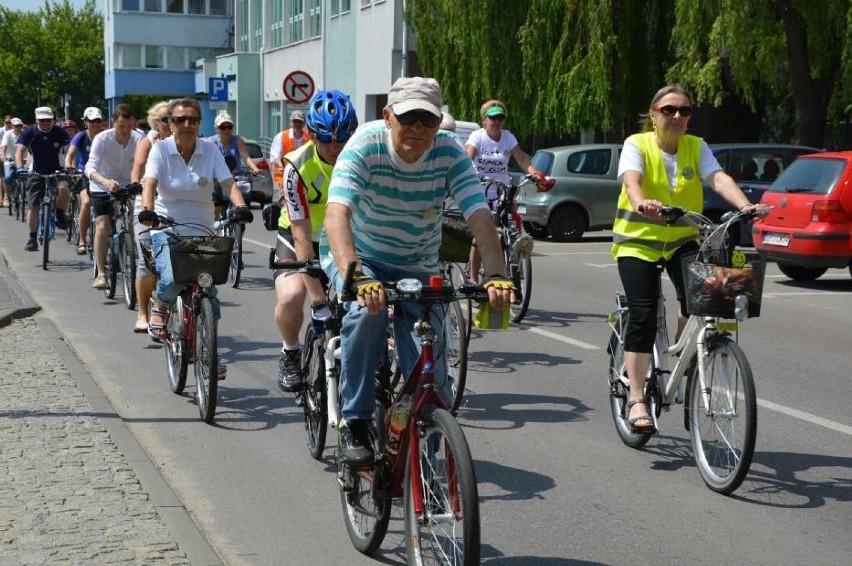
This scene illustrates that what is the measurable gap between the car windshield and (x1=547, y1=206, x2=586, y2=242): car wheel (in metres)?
6.70

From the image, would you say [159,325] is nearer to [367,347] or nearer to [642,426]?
[642,426]

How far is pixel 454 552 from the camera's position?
4348mm

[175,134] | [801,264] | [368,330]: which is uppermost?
[175,134]

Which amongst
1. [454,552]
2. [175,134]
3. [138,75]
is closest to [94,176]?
[175,134]

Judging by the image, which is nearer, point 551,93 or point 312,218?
point 312,218

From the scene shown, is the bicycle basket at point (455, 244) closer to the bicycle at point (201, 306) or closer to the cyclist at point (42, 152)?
the bicycle at point (201, 306)

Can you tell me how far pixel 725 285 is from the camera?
611 centimetres

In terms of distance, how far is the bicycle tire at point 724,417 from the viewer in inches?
232

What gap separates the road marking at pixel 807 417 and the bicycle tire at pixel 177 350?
11.7 ft

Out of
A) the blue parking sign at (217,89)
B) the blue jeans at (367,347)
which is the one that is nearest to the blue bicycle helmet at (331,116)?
the blue jeans at (367,347)

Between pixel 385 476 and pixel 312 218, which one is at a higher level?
pixel 312 218

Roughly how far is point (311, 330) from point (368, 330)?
166 centimetres

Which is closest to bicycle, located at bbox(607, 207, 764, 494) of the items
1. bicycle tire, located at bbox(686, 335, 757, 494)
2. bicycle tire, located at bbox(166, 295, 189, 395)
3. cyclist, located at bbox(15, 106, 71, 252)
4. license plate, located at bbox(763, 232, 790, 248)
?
bicycle tire, located at bbox(686, 335, 757, 494)

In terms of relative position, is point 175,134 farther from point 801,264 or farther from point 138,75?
point 138,75
